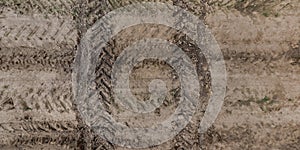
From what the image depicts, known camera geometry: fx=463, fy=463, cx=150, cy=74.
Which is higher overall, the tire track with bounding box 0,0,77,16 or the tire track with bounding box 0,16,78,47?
the tire track with bounding box 0,0,77,16

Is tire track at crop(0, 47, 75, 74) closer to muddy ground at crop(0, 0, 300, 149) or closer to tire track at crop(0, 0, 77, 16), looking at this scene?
muddy ground at crop(0, 0, 300, 149)

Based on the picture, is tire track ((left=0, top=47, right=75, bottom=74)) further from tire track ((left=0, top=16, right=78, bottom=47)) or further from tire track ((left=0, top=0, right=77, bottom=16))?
tire track ((left=0, top=0, right=77, bottom=16))

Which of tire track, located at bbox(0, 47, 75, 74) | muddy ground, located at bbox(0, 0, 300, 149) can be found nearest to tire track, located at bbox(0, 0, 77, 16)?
muddy ground, located at bbox(0, 0, 300, 149)

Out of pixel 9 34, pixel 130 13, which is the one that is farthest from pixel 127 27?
pixel 9 34

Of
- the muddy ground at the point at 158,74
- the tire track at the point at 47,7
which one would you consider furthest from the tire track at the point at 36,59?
the tire track at the point at 47,7

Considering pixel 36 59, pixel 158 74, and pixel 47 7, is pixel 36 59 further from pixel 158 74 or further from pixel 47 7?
pixel 158 74

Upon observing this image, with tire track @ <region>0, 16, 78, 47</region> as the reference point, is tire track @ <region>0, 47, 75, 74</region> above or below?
below

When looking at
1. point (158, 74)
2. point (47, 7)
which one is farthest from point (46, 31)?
point (158, 74)

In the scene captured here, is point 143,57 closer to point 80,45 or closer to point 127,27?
point 127,27
